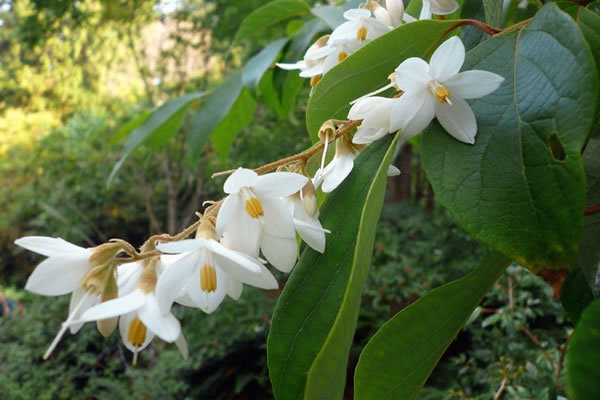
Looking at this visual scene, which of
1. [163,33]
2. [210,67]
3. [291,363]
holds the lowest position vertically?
[210,67]

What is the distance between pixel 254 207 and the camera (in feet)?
1.21

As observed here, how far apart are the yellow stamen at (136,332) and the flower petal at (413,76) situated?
0.81 feet

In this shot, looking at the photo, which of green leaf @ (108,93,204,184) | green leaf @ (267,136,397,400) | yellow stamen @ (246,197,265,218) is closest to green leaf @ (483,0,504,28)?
green leaf @ (267,136,397,400)

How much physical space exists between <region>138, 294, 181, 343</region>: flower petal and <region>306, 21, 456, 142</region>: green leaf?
0.71ft

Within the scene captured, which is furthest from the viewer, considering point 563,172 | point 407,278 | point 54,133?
point 54,133

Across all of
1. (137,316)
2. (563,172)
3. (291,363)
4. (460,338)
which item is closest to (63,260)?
(137,316)

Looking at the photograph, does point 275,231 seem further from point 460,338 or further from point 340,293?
point 460,338

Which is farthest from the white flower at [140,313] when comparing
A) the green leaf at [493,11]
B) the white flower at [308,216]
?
the green leaf at [493,11]

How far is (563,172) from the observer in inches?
11.9

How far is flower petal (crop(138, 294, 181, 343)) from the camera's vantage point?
1.09 ft

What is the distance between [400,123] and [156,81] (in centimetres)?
431

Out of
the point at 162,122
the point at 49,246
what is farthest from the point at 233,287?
the point at 162,122

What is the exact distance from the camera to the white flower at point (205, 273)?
1.12 ft

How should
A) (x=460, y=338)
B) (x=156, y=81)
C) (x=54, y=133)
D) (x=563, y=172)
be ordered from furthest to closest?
(x=156, y=81)
(x=54, y=133)
(x=460, y=338)
(x=563, y=172)
